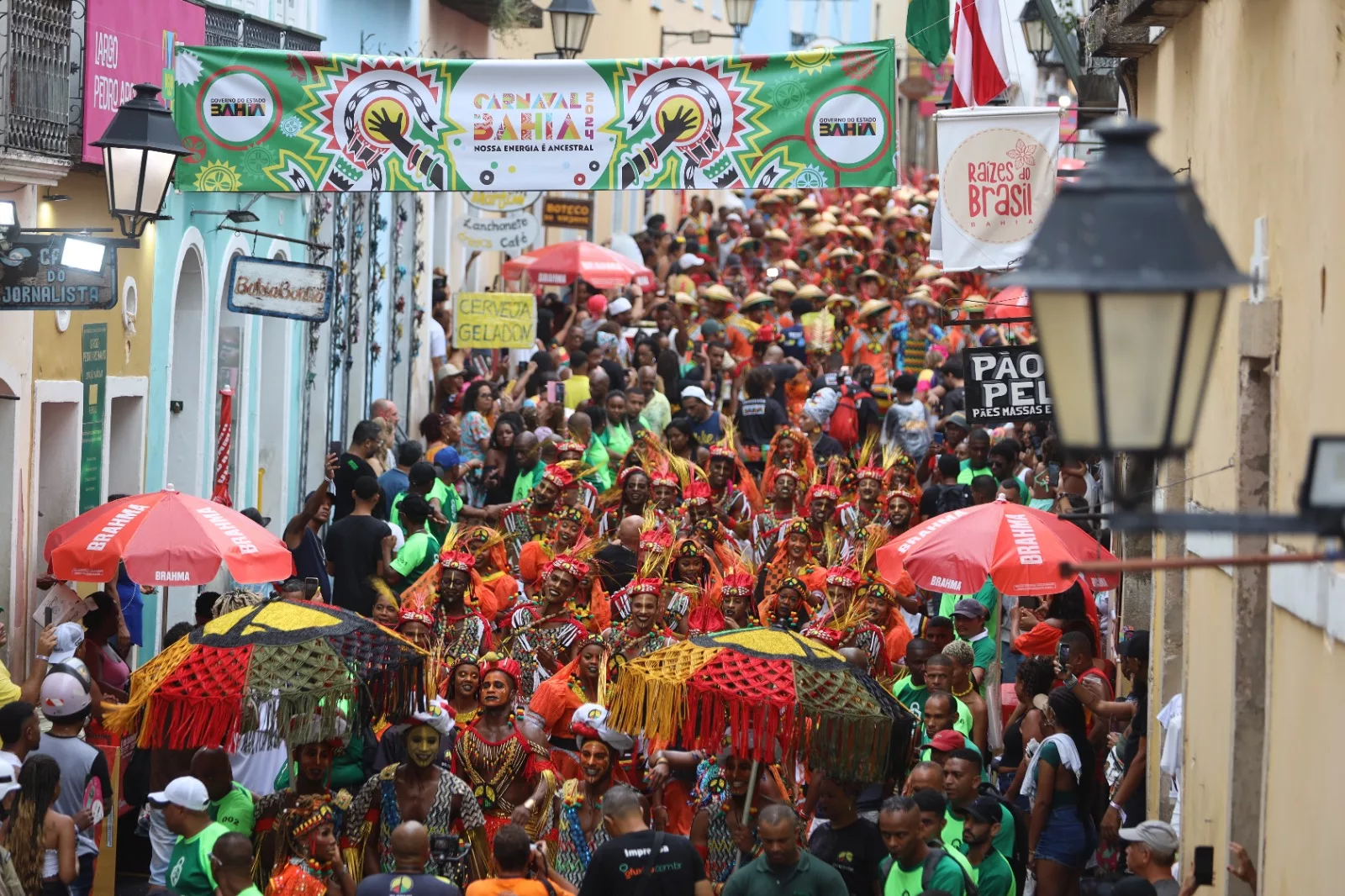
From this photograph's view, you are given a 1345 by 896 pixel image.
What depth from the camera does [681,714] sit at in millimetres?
9117

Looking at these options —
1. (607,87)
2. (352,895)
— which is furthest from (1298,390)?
(607,87)

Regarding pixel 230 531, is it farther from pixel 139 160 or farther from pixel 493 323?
pixel 493 323

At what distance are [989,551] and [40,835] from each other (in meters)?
5.12

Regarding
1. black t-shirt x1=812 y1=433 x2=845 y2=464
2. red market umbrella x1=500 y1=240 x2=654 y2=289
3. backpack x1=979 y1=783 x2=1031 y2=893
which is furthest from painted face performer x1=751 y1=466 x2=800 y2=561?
red market umbrella x1=500 y1=240 x2=654 y2=289

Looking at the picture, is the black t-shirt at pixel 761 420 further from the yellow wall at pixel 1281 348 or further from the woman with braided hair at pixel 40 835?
the woman with braided hair at pixel 40 835

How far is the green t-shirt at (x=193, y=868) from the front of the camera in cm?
838

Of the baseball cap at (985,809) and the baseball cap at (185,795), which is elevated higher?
the baseball cap at (185,795)

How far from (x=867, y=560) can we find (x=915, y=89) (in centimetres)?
5450

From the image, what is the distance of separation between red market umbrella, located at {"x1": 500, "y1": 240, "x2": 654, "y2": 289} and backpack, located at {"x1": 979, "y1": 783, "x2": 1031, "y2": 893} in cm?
1614

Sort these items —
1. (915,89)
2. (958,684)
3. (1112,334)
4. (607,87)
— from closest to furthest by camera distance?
(1112,334)
(958,684)
(607,87)
(915,89)

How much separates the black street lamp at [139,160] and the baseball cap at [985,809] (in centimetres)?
535

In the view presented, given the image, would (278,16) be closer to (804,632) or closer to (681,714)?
(804,632)

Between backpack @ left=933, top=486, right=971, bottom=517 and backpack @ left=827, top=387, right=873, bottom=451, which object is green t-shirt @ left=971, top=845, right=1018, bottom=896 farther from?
backpack @ left=827, top=387, right=873, bottom=451

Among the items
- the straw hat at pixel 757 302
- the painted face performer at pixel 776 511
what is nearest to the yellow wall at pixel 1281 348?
the painted face performer at pixel 776 511
